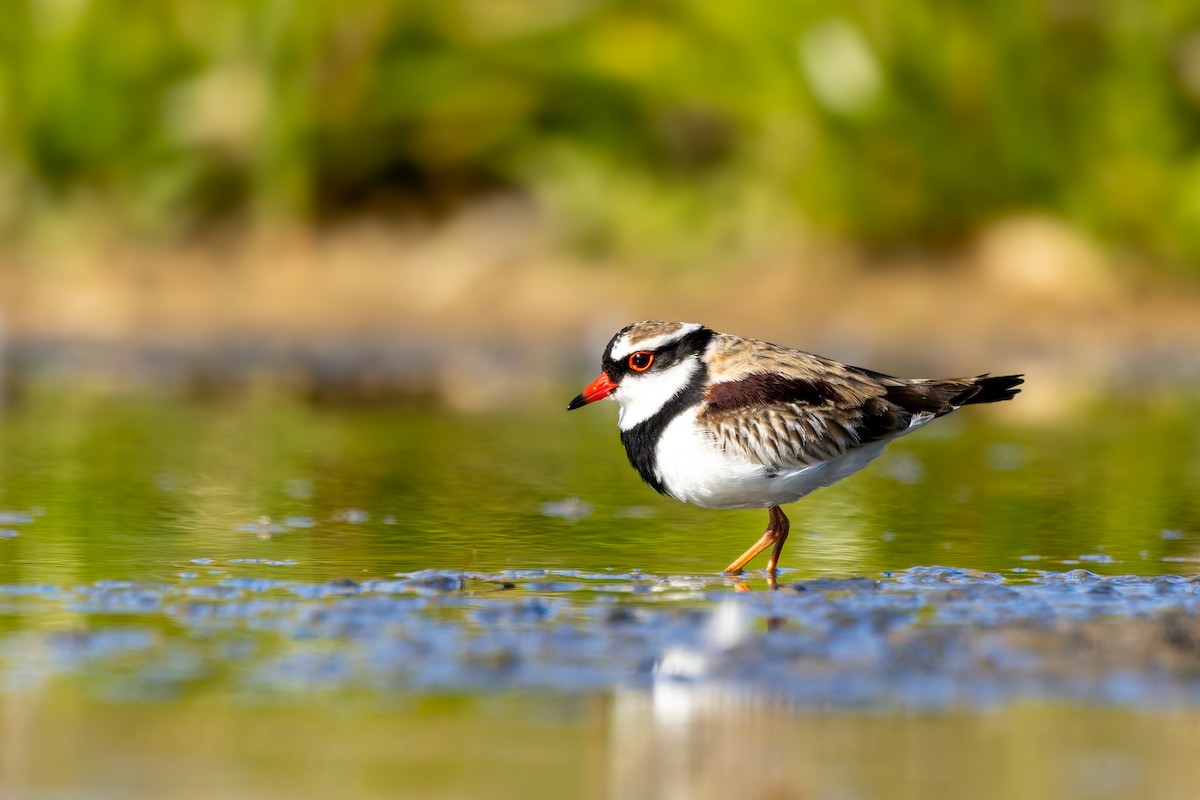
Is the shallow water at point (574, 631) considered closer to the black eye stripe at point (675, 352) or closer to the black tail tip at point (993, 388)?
the black tail tip at point (993, 388)

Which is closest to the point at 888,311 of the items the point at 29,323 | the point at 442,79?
the point at 442,79

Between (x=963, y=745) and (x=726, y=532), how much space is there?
3.50 m

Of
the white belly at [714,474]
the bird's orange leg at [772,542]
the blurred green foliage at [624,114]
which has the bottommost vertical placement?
the bird's orange leg at [772,542]

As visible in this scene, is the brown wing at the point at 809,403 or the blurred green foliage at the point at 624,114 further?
the blurred green foliage at the point at 624,114

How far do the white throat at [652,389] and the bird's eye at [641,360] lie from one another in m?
0.03

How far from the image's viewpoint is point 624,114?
1409 centimetres

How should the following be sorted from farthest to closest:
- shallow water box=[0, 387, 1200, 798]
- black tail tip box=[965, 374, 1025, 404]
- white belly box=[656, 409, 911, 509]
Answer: black tail tip box=[965, 374, 1025, 404] → white belly box=[656, 409, 911, 509] → shallow water box=[0, 387, 1200, 798]

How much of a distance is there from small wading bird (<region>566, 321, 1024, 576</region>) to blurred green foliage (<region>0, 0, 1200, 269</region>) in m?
6.46

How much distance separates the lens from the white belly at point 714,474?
6.29 metres

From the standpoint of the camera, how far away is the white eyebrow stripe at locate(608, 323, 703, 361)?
6.68 meters

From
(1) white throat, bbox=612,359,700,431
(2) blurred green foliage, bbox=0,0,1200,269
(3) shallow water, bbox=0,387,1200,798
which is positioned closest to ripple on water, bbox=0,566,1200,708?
(3) shallow water, bbox=0,387,1200,798

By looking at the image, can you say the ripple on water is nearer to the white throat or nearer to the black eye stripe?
the white throat

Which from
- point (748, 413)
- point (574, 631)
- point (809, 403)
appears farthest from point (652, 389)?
point (574, 631)

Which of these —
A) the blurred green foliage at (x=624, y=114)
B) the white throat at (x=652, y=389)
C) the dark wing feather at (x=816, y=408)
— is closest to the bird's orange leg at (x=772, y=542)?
the dark wing feather at (x=816, y=408)
